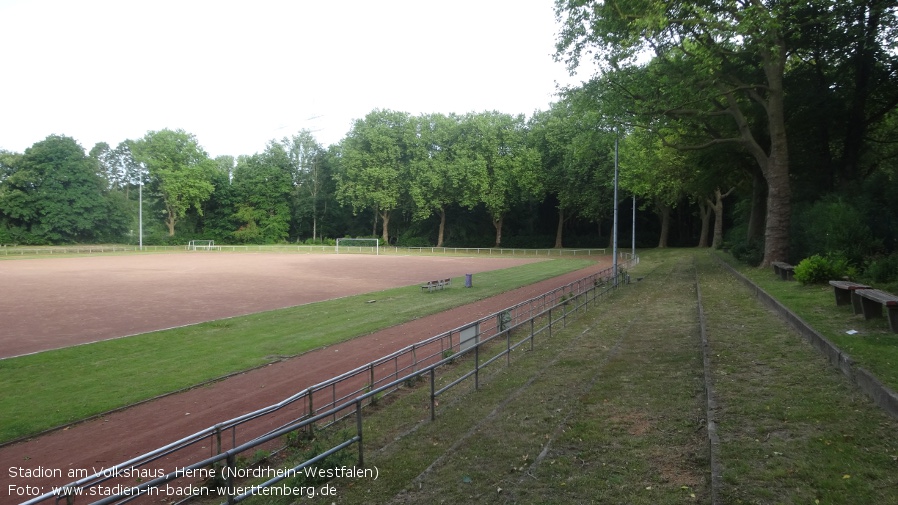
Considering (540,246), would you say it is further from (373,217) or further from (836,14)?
(836,14)

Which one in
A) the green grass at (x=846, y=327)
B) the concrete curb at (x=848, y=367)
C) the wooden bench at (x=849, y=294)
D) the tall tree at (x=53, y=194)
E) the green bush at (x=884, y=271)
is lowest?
the concrete curb at (x=848, y=367)

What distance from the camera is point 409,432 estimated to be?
7.47 metres

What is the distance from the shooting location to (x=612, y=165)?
196 ft

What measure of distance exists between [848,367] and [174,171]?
96.5m

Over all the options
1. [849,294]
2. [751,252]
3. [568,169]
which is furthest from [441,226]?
[849,294]

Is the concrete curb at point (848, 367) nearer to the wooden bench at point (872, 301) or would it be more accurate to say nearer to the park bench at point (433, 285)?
the wooden bench at point (872, 301)

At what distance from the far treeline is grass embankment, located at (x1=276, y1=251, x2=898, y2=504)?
1047 centimetres

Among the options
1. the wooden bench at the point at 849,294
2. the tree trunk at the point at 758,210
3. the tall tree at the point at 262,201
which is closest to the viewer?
the wooden bench at the point at 849,294

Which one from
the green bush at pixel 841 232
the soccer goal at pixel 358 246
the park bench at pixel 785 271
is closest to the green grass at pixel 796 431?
the park bench at pixel 785 271

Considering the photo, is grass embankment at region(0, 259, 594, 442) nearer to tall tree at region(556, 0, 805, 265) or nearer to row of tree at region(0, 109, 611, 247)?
tall tree at region(556, 0, 805, 265)

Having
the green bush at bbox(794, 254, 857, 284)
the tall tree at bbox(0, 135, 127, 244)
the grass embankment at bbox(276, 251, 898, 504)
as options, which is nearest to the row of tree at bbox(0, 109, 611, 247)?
the tall tree at bbox(0, 135, 127, 244)

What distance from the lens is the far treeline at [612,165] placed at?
21188 mm

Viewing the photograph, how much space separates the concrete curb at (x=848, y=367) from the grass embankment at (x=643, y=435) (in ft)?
0.42

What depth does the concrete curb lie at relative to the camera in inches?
240
